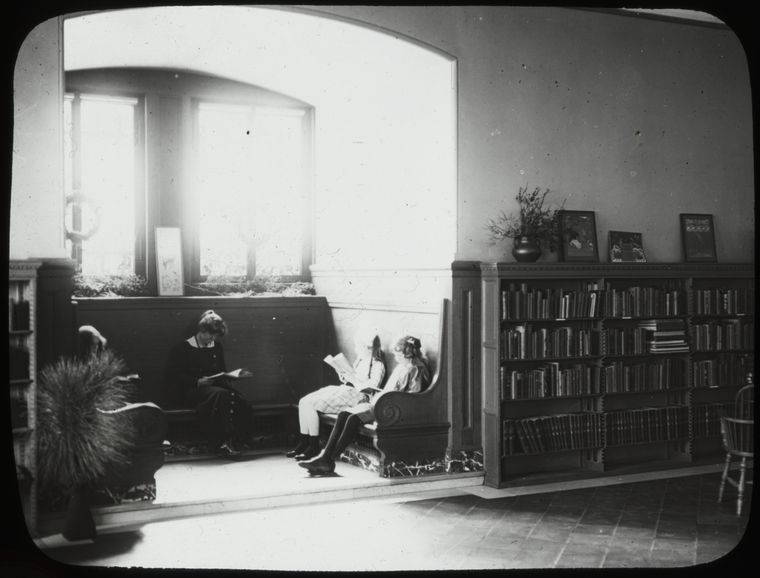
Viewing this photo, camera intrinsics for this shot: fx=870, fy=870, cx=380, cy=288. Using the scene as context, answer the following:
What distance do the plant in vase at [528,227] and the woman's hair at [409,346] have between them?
1.03m

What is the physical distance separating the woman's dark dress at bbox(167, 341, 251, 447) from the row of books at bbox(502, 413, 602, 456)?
2.27 m

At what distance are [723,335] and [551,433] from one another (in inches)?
76.3

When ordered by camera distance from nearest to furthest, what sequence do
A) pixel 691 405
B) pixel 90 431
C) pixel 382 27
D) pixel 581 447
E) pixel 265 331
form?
pixel 90 431, pixel 382 27, pixel 581 447, pixel 691 405, pixel 265 331

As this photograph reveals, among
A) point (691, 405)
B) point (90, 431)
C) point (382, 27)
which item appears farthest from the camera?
point (691, 405)

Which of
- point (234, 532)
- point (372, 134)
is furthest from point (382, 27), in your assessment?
point (234, 532)

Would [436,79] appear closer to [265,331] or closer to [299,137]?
[299,137]

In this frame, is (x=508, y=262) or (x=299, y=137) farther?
(x=299, y=137)

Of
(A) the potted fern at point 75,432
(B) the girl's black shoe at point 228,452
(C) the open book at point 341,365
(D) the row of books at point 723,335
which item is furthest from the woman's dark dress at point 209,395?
(D) the row of books at point 723,335

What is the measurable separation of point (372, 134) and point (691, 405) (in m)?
3.63

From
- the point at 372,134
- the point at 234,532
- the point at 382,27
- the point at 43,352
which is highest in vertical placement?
the point at 382,27

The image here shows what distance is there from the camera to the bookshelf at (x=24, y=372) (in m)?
4.85

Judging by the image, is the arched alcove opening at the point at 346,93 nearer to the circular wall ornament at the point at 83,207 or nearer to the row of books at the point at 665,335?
the circular wall ornament at the point at 83,207

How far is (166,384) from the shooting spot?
7.58m

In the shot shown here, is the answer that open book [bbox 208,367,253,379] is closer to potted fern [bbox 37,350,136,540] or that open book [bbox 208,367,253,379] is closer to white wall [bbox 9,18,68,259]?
potted fern [bbox 37,350,136,540]
